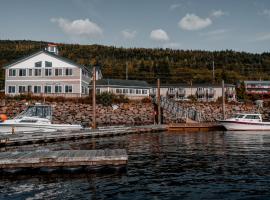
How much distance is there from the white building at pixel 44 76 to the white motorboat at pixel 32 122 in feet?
79.8

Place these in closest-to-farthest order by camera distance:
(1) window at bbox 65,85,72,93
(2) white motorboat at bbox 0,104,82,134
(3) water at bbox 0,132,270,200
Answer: (3) water at bbox 0,132,270,200, (2) white motorboat at bbox 0,104,82,134, (1) window at bbox 65,85,72,93

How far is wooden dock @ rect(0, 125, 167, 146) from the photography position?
25812mm

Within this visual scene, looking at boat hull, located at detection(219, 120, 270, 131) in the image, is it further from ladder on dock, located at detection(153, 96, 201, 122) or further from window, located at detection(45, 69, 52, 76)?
window, located at detection(45, 69, 52, 76)

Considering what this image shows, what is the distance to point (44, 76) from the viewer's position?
58312mm

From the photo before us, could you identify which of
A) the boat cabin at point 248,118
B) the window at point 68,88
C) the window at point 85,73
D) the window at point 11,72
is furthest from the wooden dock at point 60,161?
the window at point 11,72

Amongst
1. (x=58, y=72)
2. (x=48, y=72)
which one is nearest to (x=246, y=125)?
(x=58, y=72)

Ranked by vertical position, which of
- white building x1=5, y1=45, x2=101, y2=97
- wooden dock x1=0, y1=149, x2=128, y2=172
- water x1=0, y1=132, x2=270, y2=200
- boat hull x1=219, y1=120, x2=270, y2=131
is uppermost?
white building x1=5, y1=45, x2=101, y2=97

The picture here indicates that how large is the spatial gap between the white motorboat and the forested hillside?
280 feet

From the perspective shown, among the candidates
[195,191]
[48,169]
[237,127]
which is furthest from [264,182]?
[237,127]

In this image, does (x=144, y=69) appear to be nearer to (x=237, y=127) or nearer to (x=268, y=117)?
(x=268, y=117)

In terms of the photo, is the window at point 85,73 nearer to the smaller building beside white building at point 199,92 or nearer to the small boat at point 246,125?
the smaller building beside white building at point 199,92

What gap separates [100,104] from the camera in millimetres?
57000

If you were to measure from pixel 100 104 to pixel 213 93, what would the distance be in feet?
115

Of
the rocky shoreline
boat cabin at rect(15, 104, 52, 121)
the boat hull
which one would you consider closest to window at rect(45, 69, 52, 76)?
the rocky shoreline
